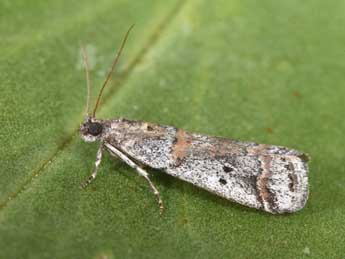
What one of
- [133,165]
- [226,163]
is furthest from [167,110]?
[226,163]

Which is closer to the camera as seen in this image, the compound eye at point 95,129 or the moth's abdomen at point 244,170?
the moth's abdomen at point 244,170

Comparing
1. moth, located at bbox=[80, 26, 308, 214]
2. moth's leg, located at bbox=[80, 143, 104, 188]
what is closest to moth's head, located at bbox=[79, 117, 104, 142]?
moth, located at bbox=[80, 26, 308, 214]

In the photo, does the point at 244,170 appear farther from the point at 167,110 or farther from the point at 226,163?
the point at 167,110

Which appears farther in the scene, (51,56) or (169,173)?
(51,56)

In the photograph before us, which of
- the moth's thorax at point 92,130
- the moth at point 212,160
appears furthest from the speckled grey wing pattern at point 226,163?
the moth's thorax at point 92,130

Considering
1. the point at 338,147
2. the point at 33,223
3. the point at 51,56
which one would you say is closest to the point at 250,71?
the point at 338,147

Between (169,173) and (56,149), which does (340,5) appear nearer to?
(169,173)

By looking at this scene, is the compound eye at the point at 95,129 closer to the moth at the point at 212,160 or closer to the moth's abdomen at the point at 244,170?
the moth at the point at 212,160
